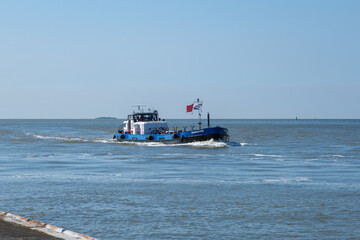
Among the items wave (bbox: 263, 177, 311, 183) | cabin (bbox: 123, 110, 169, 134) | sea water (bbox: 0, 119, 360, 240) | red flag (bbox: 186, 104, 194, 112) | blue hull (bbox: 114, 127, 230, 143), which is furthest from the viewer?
cabin (bbox: 123, 110, 169, 134)

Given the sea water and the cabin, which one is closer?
the sea water

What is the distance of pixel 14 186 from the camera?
963 inches

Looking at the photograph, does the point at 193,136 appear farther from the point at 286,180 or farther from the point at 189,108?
the point at 286,180

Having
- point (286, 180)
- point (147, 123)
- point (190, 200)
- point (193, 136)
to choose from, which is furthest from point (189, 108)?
point (190, 200)

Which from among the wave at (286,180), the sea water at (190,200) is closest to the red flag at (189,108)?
the sea water at (190,200)

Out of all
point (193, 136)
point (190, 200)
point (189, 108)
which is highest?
point (189, 108)

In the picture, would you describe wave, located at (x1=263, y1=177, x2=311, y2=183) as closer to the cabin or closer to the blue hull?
the blue hull

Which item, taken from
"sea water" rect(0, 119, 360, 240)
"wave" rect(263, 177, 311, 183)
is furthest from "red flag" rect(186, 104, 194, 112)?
"wave" rect(263, 177, 311, 183)

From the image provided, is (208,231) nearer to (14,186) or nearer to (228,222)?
(228,222)

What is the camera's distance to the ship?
61875 millimetres

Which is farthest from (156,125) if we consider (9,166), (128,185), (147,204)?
(147,204)

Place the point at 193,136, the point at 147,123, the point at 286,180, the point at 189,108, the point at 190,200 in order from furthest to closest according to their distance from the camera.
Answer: the point at 147,123 → the point at 189,108 → the point at 193,136 → the point at 286,180 → the point at 190,200

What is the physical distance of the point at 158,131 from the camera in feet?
220

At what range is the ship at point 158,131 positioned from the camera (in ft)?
203
